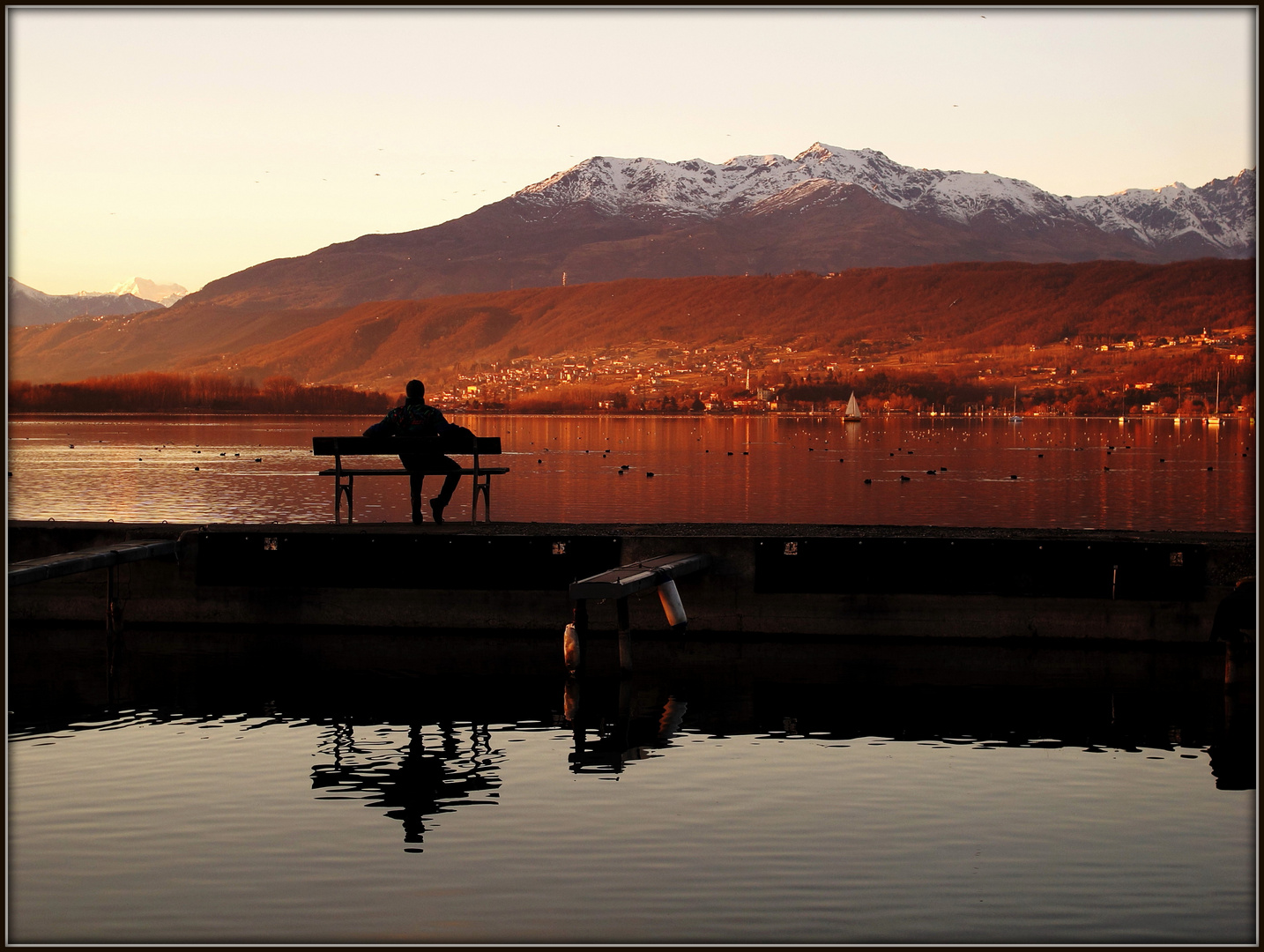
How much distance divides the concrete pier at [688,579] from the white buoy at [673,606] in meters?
1.01

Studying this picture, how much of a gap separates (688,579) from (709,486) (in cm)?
5863

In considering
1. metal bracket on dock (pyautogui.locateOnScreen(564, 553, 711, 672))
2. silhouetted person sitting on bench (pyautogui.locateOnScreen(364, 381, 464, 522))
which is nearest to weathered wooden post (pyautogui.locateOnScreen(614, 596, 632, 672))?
metal bracket on dock (pyautogui.locateOnScreen(564, 553, 711, 672))

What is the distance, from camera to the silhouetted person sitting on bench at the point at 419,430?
21250 millimetres

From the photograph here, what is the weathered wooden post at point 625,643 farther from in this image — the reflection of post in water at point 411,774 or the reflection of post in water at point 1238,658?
the reflection of post in water at point 1238,658

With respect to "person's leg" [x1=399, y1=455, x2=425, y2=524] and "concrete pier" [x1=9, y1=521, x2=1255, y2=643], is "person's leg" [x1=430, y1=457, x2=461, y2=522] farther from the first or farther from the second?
"concrete pier" [x1=9, y1=521, x2=1255, y2=643]

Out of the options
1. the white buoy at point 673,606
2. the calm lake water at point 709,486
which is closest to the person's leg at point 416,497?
the white buoy at point 673,606

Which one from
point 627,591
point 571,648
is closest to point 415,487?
point 571,648

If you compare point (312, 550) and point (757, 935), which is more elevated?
point (312, 550)

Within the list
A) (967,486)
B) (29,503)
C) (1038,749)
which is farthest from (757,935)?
(967,486)

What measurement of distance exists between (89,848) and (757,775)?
20.3ft

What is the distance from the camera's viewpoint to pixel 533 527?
21594 millimetres

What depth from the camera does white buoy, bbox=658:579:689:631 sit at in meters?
18.0

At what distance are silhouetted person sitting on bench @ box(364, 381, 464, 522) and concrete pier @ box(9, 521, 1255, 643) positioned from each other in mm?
803

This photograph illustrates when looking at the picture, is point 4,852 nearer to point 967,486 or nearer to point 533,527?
point 533,527
